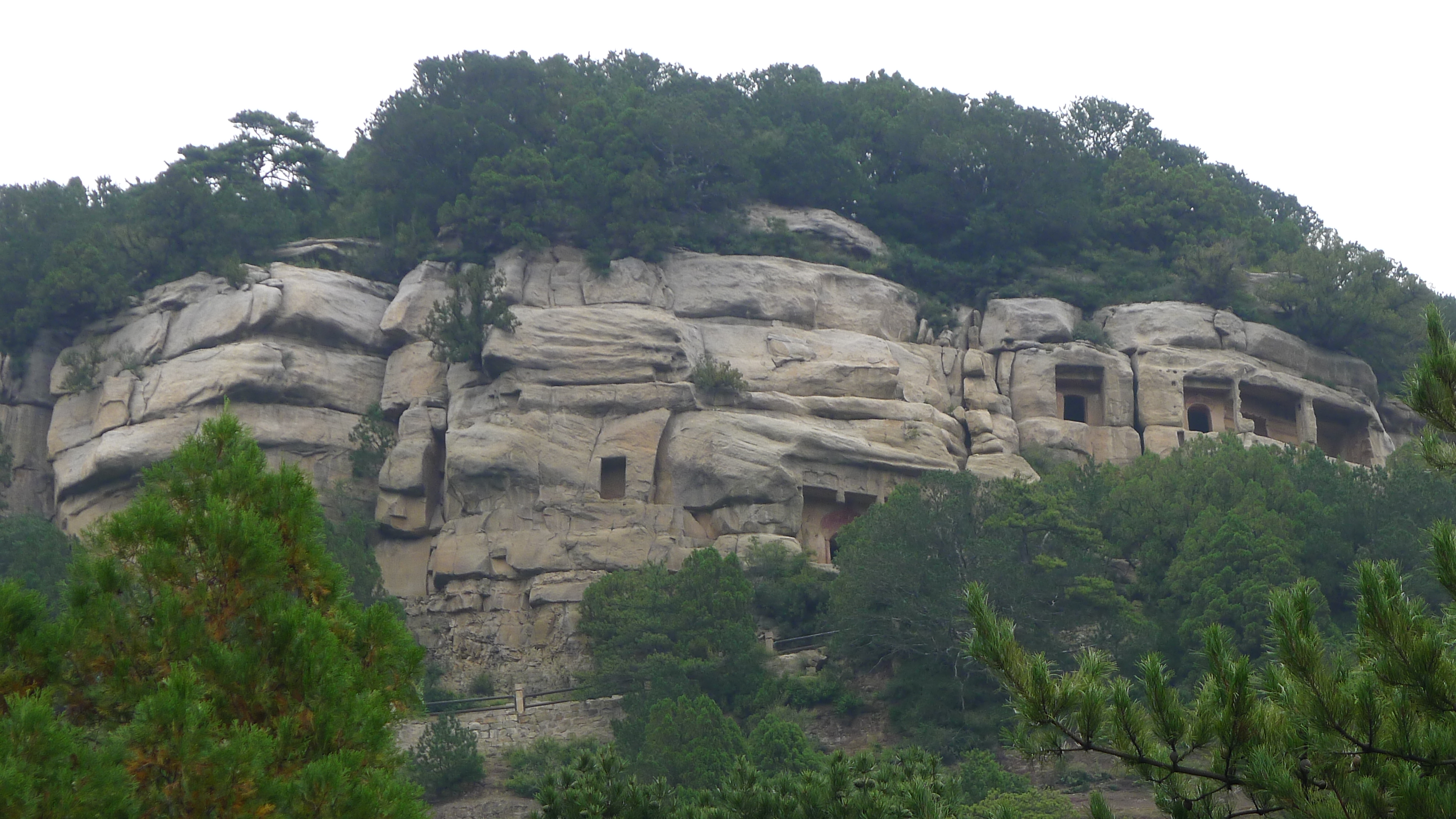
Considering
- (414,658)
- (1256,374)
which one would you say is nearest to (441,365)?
(1256,374)

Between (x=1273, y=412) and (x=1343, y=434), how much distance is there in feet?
7.71

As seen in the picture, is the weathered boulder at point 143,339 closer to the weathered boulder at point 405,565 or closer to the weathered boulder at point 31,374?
the weathered boulder at point 31,374

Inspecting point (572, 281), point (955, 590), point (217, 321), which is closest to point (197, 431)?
point (217, 321)

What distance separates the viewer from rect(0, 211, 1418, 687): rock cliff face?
119 ft

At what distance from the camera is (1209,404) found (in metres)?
42.4

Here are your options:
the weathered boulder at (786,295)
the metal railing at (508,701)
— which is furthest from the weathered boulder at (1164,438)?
the metal railing at (508,701)

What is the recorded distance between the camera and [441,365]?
40.0 meters

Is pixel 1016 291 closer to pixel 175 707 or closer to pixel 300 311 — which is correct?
pixel 300 311

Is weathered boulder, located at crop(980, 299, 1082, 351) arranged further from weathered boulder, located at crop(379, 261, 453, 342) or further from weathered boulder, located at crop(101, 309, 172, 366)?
weathered boulder, located at crop(101, 309, 172, 366)

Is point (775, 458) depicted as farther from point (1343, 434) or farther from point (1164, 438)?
point (1343, 434)

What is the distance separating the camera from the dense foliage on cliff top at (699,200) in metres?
42.1

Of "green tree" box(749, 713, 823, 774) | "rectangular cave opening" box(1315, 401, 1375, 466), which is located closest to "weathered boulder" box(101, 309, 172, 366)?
"green tree" box(749, 713, 823, 774)

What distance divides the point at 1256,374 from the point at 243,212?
2807cm

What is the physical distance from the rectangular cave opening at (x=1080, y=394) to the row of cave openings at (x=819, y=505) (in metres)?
7.26
